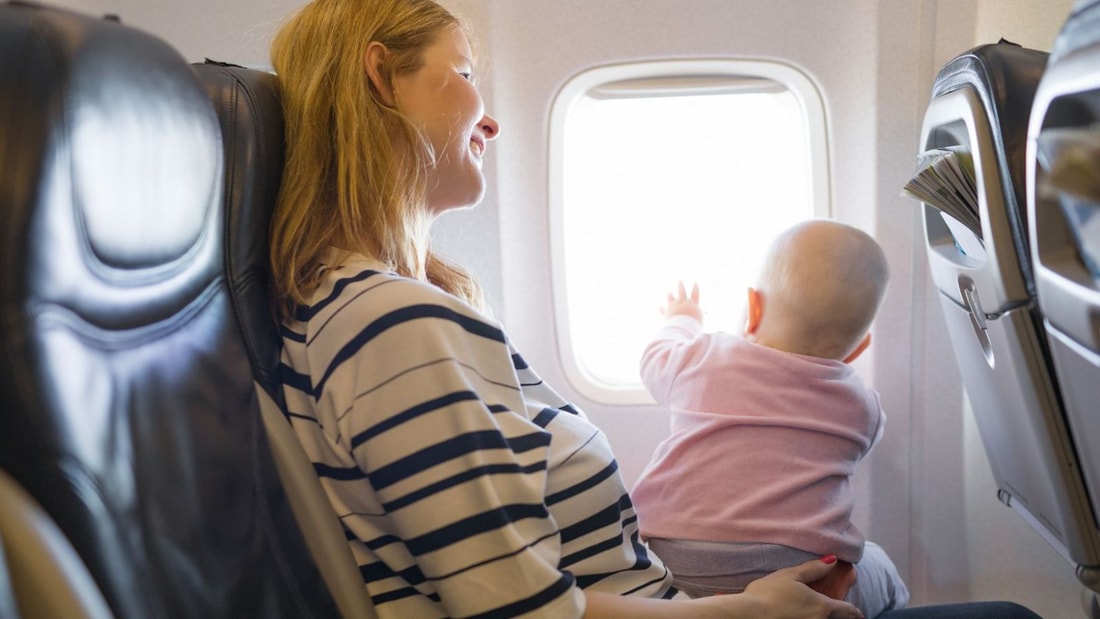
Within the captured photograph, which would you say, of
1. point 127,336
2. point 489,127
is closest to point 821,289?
point 489,127

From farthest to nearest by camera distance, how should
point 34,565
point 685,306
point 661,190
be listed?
point 661,190
point 685,306
point 34,565

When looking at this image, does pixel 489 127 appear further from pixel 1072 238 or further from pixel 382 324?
pixel 1072 238

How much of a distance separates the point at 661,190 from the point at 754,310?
59cm

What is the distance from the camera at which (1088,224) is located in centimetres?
94

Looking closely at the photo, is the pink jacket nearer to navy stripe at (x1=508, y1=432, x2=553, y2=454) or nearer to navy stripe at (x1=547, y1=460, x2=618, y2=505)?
navy stripe at (x1=547, y1=460, x2=618, y2=505)

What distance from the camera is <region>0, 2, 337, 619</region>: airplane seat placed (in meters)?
0.70

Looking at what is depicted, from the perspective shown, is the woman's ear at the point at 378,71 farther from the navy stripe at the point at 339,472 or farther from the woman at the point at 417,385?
the navy stripe at the point at 339,472

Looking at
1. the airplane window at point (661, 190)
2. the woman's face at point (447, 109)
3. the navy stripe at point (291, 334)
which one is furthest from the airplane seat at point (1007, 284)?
the navy stripe at point (291, 334)

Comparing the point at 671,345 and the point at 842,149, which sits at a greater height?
the point at 842,149

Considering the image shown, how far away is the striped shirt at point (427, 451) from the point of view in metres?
1.03

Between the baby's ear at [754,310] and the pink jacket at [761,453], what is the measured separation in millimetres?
92

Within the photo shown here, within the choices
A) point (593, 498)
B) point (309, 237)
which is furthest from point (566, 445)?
point (309, 237)

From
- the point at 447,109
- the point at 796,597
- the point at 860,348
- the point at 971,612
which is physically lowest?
the point at 971,612

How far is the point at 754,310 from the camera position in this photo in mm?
1825
